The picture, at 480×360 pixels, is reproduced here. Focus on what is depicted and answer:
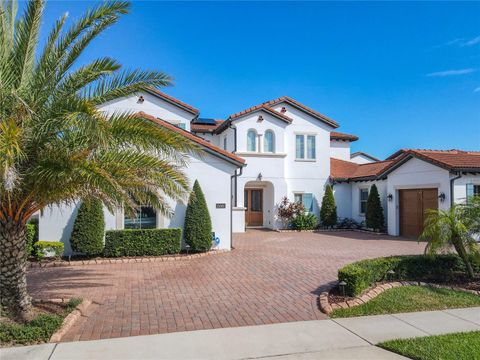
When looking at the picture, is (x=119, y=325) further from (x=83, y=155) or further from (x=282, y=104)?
(x=282, y=104)

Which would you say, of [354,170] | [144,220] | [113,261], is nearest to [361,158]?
[354,170]

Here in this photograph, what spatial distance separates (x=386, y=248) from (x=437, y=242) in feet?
22.8

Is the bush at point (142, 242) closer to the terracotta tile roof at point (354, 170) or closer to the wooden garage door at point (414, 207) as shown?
the wooden garage door at point (414, 207)

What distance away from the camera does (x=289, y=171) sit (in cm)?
2434

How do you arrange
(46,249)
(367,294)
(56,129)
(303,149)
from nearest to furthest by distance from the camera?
1. (56,129)
2. (367,294)
3. (46,249)
4. (303,149)

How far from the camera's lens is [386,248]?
15.7 metres

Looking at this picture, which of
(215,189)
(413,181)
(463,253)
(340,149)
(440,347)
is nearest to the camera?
(440,347)

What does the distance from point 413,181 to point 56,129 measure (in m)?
17.9

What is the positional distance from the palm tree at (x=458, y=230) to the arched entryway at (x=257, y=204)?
15.2m

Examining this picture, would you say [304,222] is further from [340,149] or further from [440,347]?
[440,347]

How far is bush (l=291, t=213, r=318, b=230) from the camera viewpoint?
23078 mm

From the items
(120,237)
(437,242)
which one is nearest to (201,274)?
(120,237)

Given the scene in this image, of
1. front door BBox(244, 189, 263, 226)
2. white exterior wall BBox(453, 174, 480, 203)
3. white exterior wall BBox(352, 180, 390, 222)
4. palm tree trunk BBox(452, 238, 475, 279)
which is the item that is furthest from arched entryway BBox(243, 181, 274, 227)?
palm tree trunk BBox(452, 238, 475, 279)

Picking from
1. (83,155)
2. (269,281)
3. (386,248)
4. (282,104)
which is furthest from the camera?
(282,104)
